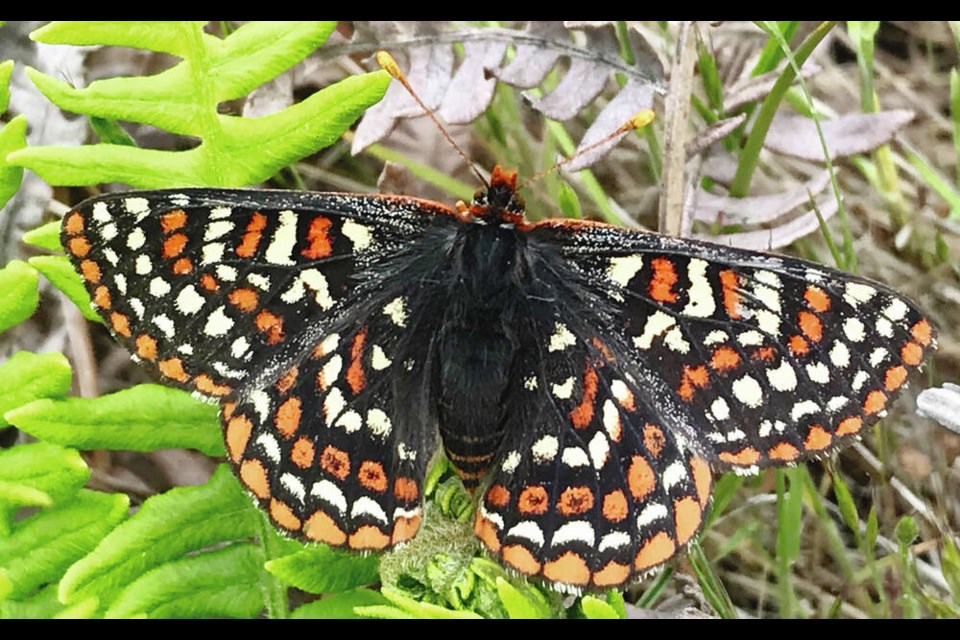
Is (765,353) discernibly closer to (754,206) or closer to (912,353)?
(912,353)

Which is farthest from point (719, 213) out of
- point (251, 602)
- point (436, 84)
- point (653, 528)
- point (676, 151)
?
point (251, 602)

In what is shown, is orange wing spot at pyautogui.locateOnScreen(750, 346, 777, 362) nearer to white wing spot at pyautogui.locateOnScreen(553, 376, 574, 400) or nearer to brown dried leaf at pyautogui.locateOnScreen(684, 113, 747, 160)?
white wing spot at pyautogui.locateOnScreen(553, 376, 574, 400)

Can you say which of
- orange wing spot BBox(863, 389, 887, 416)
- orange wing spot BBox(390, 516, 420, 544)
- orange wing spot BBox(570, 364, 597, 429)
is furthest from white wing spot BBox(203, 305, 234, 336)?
orange wing spot BBox(863, 389, 887, 416)

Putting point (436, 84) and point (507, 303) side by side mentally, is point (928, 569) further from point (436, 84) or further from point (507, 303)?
point (436, 84)

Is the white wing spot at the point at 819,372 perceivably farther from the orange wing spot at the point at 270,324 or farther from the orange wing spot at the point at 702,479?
the orange wing spot at the point at 270,324

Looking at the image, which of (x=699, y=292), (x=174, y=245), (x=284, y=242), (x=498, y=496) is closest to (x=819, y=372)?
(x=699, y=292)

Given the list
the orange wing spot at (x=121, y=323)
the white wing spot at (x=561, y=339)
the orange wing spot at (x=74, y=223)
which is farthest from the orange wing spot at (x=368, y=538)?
the orange wing spot at (x=74, y=223)
